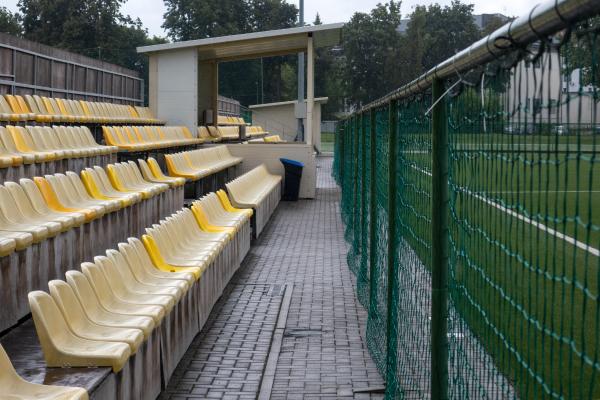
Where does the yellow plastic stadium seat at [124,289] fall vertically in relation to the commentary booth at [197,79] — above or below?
below

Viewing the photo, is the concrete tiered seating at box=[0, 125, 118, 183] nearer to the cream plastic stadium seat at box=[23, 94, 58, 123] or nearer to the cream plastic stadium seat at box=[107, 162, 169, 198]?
the cream plastic stadium seat at box=[107, 162, 169, 198]

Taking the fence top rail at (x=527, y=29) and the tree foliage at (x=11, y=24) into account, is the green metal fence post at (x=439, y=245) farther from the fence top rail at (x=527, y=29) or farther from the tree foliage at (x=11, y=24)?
the tree foliage at (x=11, y=24)

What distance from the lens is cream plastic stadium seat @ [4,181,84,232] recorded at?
564 centimetres

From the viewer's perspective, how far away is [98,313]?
4.35 meters

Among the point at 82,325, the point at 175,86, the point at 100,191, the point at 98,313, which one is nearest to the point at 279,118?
the point at 175,86

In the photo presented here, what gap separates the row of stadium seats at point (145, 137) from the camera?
11719 mm

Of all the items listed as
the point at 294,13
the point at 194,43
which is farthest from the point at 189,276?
the point at 294,13

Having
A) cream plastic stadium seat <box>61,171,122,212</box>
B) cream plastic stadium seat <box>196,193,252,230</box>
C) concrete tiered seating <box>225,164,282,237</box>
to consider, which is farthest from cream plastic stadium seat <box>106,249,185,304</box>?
concrete tiered seating <box>225,164,282,237</box>

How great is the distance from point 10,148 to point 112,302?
3550mm

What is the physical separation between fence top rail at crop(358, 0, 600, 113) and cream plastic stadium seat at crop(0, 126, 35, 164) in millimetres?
4993

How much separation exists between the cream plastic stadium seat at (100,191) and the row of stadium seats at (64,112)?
2517mm

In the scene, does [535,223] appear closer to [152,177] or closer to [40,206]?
[40,206]

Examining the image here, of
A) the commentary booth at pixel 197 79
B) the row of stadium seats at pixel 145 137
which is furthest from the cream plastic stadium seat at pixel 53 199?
the commentary booth at pixel 197 79

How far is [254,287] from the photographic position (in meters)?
8.81
